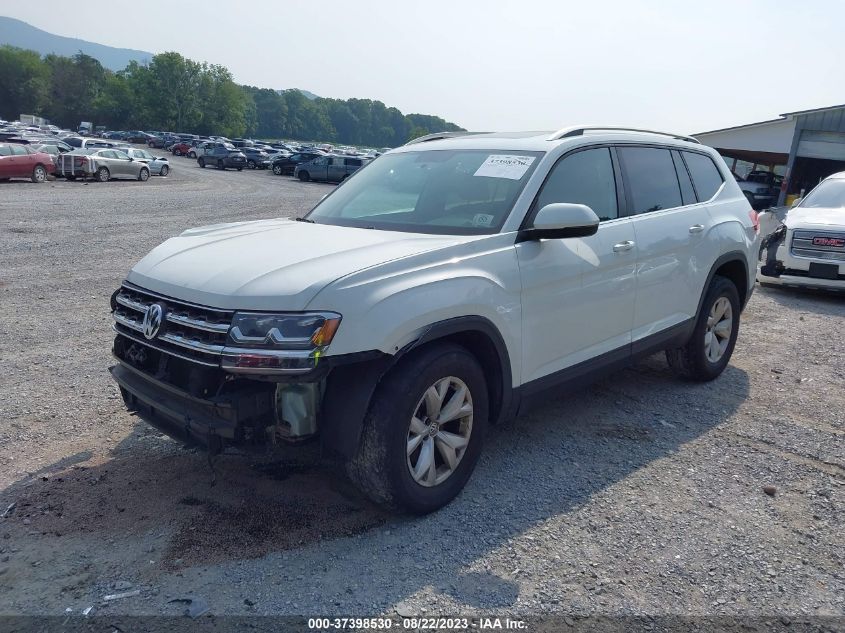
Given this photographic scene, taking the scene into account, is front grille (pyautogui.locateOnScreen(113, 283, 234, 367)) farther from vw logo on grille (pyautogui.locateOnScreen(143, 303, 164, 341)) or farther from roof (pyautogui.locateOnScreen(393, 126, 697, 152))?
roof (pyautogui.locateOnScreen(393, 126, 697, 152))

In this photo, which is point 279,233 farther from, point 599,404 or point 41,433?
point 599,404

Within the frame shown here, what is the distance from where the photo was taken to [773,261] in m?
10.5

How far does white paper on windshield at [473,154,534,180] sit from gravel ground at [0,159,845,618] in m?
1.71

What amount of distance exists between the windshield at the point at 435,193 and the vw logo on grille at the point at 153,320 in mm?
1394

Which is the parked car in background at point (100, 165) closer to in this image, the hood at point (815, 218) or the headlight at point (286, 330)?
the hood at point (815, 218)

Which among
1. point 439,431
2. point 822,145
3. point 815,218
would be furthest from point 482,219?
point 822,145

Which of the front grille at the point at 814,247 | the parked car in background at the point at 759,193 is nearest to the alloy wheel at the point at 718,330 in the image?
the front grille at the point at 814,247

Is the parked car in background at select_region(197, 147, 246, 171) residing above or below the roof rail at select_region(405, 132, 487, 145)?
below

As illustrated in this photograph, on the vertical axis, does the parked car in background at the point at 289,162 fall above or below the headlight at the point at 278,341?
above

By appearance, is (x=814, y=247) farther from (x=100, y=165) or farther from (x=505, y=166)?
(x=100, y=165)

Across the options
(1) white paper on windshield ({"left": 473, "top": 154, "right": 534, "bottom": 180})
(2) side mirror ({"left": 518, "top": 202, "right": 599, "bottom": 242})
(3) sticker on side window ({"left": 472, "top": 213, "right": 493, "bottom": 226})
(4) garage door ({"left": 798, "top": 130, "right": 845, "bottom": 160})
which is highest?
(4) garage door ({"left": 798, "top": 130, "right": 845, "bottom": 160})

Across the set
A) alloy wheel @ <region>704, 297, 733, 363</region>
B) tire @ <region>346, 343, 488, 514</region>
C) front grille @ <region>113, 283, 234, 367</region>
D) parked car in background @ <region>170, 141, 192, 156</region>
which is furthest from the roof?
parked car in background @ <region>170, 141, 192, 156</region>

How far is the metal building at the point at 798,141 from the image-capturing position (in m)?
25.6

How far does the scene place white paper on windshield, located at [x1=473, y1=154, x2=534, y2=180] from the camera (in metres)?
4.25
